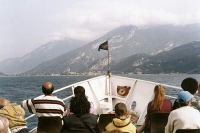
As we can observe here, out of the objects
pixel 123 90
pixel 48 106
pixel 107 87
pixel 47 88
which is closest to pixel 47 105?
pixel 48 106

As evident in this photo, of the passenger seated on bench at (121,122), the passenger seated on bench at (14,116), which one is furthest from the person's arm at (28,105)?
the passenger seated on bench at (121,122)

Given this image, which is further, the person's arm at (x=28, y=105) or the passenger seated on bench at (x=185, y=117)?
the person's arm at (x=28, y=105)

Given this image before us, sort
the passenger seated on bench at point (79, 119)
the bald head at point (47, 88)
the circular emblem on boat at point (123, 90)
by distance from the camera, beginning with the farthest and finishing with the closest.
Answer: the circular emblem on boat at point (123, 90), the bald head at point (47, 88), the passenger seated on bench at point (79, 119)

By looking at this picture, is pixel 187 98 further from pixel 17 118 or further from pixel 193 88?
pixel 17 118

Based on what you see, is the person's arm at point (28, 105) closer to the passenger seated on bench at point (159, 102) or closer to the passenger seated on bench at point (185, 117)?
the passenger seated on bench at point (159, 102)

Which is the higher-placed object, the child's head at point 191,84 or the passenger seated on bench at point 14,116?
the child's head at point 191,84

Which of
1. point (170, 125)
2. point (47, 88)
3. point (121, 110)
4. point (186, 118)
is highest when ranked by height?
point (47, 88)

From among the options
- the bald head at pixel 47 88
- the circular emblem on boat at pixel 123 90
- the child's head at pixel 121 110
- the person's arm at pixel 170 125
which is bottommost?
the circular emblem on boat at pixel 123 90

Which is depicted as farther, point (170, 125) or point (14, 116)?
point (14, 116)

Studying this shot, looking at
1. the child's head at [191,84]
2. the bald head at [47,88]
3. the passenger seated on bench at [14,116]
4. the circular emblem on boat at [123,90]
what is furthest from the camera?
the circular emblem on boat at [123,90]

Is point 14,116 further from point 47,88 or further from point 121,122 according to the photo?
point 121,122

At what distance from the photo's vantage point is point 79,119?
14.2 ft

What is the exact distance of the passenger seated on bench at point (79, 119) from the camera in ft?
14.1

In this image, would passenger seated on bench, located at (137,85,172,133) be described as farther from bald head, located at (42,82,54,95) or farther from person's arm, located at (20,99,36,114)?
person's arm, located at (20,99,36,114)
